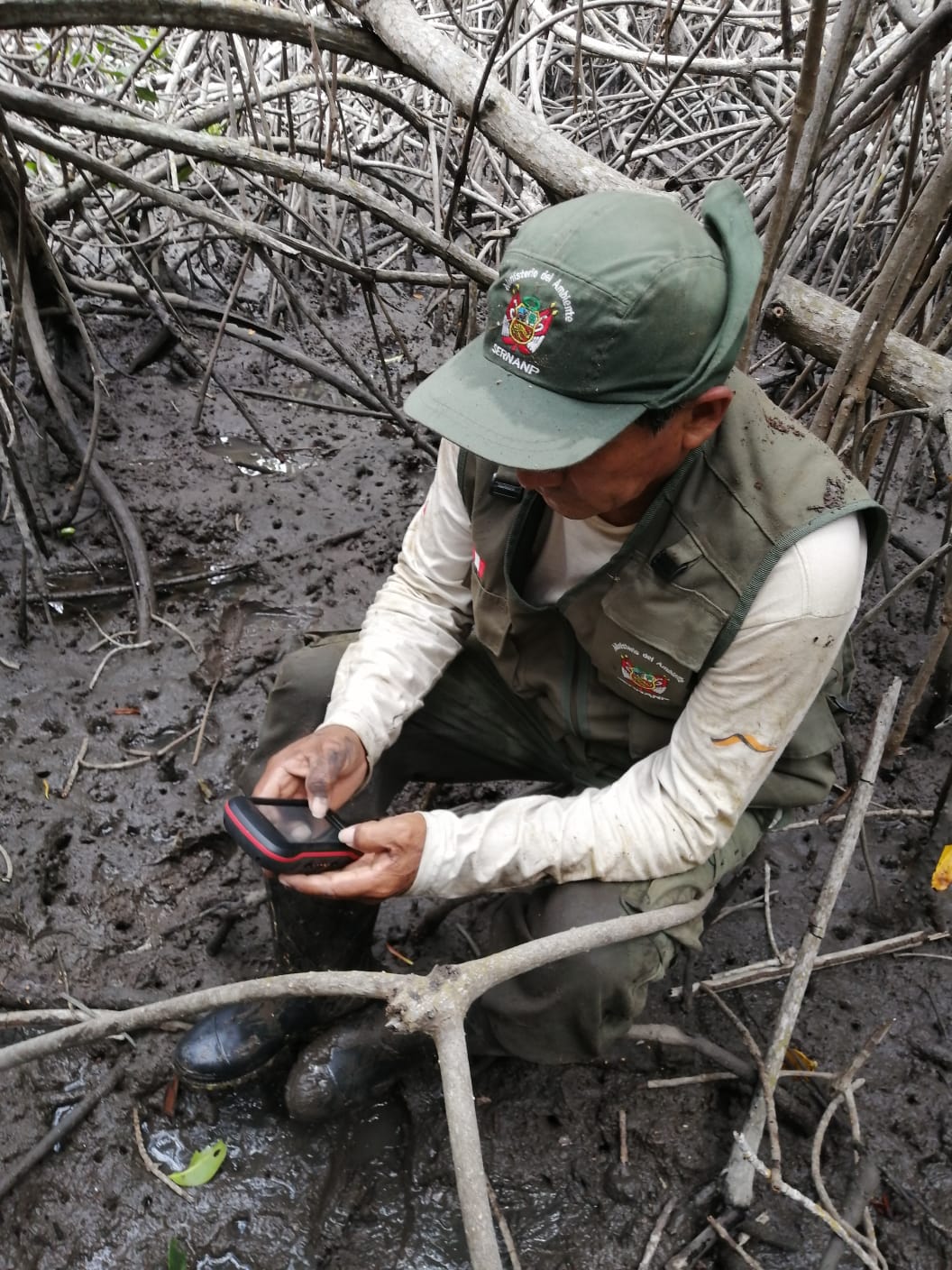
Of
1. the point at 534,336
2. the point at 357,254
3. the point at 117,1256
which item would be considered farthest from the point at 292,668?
the point at 357,254

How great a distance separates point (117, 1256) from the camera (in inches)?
62.3

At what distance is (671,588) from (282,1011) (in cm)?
111

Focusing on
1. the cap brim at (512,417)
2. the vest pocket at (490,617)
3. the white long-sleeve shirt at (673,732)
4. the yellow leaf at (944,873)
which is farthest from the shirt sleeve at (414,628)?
the yellow leaf at (944,873)

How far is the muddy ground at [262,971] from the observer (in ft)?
5.38

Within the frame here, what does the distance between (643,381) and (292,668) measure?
98 cm

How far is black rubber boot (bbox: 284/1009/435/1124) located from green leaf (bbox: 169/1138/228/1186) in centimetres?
15

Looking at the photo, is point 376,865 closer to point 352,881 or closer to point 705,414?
point 352,881

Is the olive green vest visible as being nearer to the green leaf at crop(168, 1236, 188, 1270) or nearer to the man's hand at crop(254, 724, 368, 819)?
the man's hand at crop(254, 724, 368, 819)

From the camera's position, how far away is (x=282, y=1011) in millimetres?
1775

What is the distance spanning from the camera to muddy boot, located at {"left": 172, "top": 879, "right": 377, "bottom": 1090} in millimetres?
1699

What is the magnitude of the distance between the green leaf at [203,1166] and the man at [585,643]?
0.13 m

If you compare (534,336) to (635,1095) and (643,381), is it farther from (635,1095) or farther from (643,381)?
(635,1095)

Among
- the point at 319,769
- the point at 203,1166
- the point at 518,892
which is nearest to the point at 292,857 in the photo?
the point at 319,769

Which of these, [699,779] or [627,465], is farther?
[699,779]
